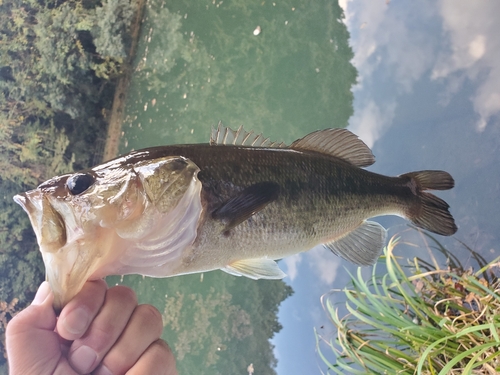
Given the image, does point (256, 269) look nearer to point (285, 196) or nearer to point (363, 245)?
point (285, 196)

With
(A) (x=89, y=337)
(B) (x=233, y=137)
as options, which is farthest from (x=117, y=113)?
(A) (x=89, y=337)

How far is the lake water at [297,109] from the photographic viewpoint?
1700 mm

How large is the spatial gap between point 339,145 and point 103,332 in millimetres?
883

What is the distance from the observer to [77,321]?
2.68 ft

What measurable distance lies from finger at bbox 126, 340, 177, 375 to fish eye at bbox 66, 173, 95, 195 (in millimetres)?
427

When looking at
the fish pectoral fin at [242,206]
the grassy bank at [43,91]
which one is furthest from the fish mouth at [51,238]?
the grassy bank at [43,91]

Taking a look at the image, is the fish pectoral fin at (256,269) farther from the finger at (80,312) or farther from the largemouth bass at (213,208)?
the finger at (80,312)

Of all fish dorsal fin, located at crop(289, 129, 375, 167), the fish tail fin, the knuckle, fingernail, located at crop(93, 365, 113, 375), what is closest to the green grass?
the fish tail fin

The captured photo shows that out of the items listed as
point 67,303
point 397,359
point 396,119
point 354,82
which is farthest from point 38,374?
point 354,82

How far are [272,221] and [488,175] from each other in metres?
1.16

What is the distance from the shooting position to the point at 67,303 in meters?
0.83

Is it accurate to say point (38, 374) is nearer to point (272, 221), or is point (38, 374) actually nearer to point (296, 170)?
point (272, 221)

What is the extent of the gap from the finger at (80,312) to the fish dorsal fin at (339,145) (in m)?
0.71

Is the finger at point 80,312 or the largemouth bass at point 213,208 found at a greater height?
the largemouth bass at point 213,208
